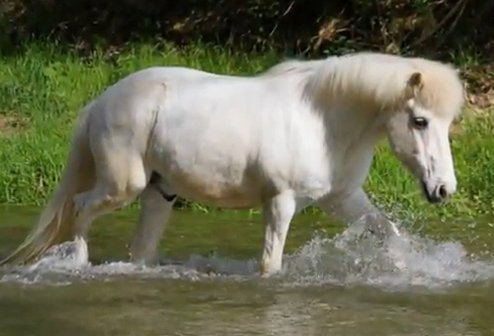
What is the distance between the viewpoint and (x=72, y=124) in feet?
44.0

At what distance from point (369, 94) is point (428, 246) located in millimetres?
1157

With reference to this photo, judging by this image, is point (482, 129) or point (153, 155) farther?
point (482, 129)

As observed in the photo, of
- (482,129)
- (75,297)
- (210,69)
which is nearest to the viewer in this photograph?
(75,297)

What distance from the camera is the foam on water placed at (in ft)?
25.7

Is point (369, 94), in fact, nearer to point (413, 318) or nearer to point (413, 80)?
point (413, 80)

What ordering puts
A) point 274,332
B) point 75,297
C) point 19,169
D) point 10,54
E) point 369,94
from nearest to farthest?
point 274,332, point 75,297, point 369,94, point 19,169, point 10,54

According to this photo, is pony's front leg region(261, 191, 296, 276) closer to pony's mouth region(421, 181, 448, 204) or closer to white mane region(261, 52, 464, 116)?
white mane region(261, 52, 464, 116)

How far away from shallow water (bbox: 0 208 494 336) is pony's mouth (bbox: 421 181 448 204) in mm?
459

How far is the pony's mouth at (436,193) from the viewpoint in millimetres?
7637

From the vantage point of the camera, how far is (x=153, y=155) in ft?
26.3

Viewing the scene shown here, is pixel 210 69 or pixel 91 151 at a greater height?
pixel 210 69

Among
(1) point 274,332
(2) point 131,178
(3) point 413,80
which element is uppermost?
(3) point 413,80

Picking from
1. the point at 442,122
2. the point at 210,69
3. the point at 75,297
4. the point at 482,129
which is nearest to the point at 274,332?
the point at 75,297

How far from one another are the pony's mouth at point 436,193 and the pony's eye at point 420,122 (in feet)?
1.00
